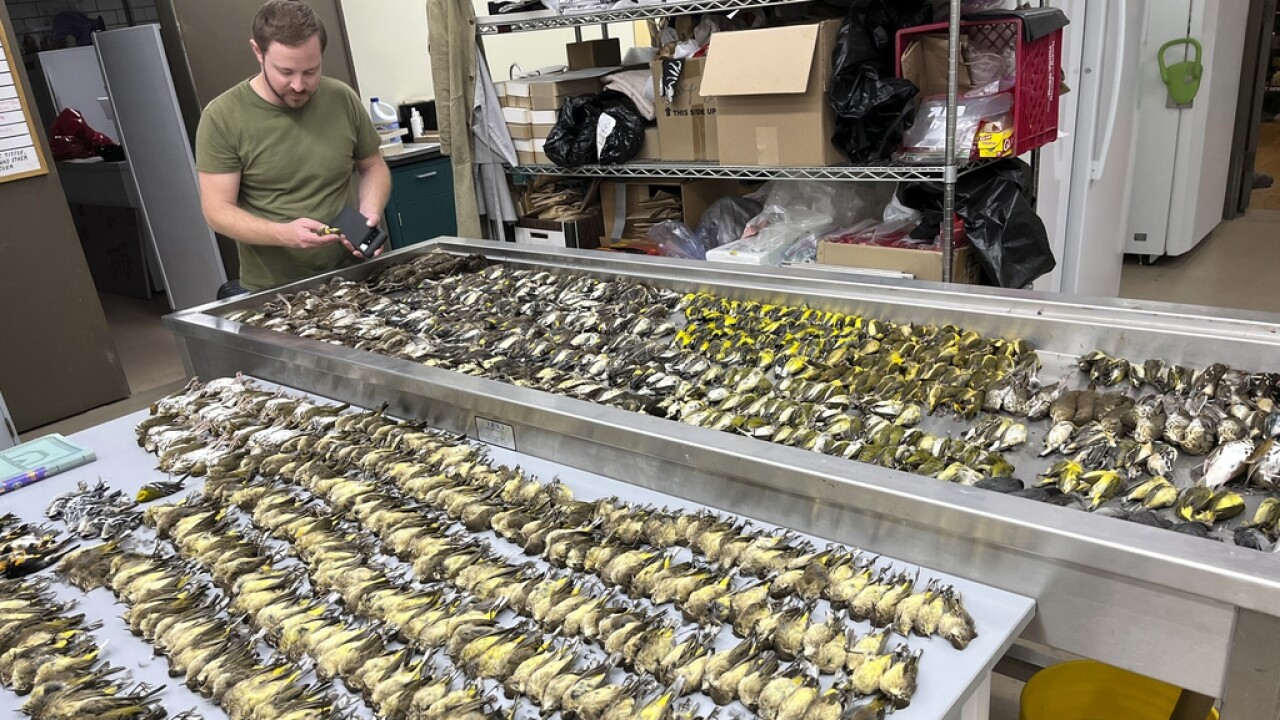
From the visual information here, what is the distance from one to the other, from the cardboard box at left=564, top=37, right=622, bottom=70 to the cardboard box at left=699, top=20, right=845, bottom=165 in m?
1.16

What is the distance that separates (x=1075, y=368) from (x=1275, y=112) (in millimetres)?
11720

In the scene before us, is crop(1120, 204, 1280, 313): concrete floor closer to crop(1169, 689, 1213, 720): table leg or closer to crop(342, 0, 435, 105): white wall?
crop(1169, 689, 1213, 720): table leg

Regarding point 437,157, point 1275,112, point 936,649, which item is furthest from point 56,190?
point 1275,112

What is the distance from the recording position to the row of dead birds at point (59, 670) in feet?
4.09

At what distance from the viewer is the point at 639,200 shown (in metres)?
4.47

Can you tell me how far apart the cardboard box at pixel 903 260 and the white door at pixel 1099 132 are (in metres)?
1.05

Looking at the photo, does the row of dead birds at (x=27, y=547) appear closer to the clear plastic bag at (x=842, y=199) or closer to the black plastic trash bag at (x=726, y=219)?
the black plastic trash bag at (x=726, y=219)

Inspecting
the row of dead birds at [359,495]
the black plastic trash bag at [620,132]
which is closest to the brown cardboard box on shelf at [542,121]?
the black plastic trash bag at [620,132]

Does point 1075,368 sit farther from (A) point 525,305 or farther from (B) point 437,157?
(B) point 437,157

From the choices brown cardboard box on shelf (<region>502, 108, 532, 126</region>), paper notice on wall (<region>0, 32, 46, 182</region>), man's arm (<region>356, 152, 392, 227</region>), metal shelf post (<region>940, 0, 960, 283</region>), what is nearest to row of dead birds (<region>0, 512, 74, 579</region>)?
man's arm (<region>356, 152, 392, 227</region>)

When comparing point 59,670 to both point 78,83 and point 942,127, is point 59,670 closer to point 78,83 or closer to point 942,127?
point 942,127

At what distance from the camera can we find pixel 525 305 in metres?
2.73

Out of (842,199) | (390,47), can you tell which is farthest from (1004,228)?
(390,47)

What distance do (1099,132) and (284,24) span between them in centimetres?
369
